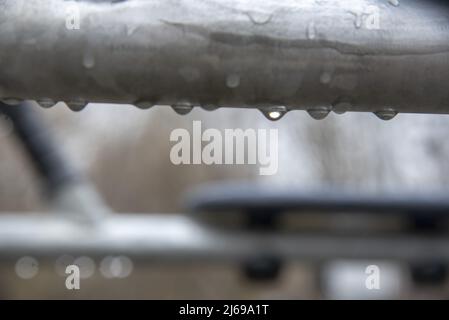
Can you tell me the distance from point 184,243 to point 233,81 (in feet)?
3.76

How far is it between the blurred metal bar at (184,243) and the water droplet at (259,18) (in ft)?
3.69

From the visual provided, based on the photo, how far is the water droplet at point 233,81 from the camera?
0.98 feet

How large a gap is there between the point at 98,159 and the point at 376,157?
3.92 meters

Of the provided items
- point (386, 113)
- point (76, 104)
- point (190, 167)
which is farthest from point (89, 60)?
point (190, 167)

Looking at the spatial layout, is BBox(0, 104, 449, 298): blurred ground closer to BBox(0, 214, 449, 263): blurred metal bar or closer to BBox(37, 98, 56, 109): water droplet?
BBox(0, 214, 449, 263): blurred metal bar

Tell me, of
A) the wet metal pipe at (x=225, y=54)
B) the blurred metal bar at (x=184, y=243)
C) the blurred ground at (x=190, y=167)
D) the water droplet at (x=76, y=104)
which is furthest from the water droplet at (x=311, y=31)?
the blurred ground at (x=190, y=167)

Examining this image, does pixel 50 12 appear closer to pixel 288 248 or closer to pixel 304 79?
pixel 304 79

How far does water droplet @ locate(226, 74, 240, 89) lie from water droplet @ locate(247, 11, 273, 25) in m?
0.03

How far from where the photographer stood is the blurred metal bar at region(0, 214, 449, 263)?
4.63ft

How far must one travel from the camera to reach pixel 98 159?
26.9 ft

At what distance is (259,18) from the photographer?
0.30 metres

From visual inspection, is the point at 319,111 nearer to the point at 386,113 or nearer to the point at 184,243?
the point at 386,113
